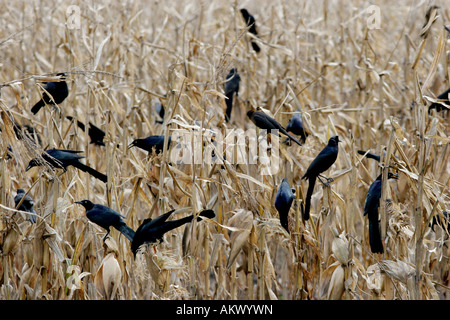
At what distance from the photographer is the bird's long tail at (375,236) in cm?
187

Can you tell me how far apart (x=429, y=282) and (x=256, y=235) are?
A: 0.65 m

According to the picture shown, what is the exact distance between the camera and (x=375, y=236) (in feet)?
6.17

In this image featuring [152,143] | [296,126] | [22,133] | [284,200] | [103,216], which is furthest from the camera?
[296,126]

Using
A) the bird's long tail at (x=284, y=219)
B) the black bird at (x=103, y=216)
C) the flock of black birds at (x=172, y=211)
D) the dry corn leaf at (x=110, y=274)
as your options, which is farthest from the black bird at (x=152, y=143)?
the bird's long tail at (x=284, y=219)

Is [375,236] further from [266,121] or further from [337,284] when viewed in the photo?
[266,121]

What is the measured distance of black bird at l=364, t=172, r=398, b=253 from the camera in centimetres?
181

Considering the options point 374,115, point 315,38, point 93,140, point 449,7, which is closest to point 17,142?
point 93,140

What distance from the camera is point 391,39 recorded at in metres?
4.69

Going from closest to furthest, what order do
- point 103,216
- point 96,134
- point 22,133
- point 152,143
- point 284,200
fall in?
1. point 22,133
2. point 284,200
3. point 103,216
4. point 152,143
5. point 96,134

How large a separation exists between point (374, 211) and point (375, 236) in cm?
10

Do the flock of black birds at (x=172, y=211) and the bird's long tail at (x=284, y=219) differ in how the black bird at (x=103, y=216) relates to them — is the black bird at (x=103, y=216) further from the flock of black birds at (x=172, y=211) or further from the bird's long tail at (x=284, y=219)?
the bird's long tail at (x=284, y=219)

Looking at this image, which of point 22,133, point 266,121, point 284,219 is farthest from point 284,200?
point 22,133

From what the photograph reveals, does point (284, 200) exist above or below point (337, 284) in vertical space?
above

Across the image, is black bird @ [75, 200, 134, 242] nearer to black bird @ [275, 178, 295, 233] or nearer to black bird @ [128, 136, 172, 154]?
black bird @ [128, 136, 172, 154]
